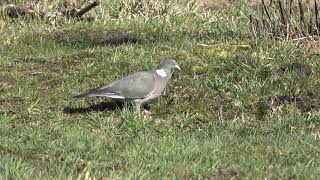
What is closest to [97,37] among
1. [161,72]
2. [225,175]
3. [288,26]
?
[288,26]

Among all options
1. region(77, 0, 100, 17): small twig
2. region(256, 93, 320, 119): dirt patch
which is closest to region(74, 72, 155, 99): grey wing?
region(256, 93, 320, 119): dirt patch

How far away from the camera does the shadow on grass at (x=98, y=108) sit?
764 centimetres

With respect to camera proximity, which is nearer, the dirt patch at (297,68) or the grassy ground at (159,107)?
the grassy ground at (159,107)

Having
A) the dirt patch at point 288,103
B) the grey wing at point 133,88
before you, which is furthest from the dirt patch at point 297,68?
the grey wing at point 133,88

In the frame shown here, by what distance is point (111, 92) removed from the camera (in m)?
7.33

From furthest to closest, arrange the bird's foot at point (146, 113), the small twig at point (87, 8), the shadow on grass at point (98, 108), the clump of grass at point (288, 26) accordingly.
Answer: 1. the small twig at point (87, 8)
2. the clump of grass at point (288, 26)
3. the shadow on grass at point (98, 108)
4. the bird's foot at point (146, 113)

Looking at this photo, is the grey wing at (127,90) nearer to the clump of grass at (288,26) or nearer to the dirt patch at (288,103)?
the dirt patch at (288,103)

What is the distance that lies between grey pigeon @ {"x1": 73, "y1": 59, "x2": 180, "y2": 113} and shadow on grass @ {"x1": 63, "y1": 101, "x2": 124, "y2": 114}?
0.34m

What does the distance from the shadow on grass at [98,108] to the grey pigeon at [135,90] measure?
13.4 inches

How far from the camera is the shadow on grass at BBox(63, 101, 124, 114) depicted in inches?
301

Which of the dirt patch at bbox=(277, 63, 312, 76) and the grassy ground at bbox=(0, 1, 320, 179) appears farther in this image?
the dirt patch at bbox=(277, 63, 312, 76)

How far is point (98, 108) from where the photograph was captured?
775 centimetres

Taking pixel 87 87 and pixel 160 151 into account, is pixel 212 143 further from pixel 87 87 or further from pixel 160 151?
pixel 87 87

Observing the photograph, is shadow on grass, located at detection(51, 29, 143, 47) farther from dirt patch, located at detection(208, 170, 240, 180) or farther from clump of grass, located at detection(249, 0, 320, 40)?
dirt patch, located at detection(208, 170, 240, 180)
